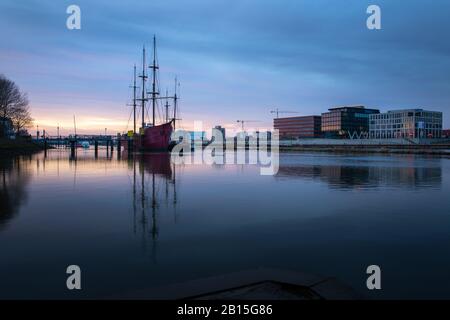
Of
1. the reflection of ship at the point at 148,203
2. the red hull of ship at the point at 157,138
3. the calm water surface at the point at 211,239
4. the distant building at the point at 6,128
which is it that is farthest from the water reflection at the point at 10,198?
the distant building at the point at 6,128

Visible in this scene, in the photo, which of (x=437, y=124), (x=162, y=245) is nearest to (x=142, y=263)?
(x=162, y=245)

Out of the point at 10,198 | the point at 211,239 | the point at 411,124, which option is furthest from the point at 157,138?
the point at 411,124

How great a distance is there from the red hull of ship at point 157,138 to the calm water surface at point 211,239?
60435mm

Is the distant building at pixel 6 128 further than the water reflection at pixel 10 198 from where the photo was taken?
Yes

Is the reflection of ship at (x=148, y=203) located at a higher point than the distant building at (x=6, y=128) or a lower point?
lower

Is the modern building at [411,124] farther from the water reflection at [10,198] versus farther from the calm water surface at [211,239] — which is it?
the water reflection at [10,198]

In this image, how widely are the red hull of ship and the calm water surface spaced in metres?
60.4

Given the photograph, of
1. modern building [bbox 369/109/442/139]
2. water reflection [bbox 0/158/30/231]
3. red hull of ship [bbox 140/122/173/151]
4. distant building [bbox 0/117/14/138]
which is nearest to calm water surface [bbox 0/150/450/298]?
water reflection [bbox 0/158/30/231]

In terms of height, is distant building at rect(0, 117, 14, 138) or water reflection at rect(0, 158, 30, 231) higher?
distant building at rect(0, 117, 14, 138)

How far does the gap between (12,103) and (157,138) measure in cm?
3128

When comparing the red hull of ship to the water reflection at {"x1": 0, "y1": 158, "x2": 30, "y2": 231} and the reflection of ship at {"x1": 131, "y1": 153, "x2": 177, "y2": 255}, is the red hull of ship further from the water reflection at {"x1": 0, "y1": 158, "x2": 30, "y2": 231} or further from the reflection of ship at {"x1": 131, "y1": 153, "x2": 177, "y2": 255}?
the reflection of ship at {"x1": 131, "y1": 153, "x2": 177, "y2": 255}

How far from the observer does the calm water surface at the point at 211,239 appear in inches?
288

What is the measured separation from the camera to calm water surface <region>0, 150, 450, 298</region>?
7321 mm

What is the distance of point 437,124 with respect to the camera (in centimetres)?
18988
